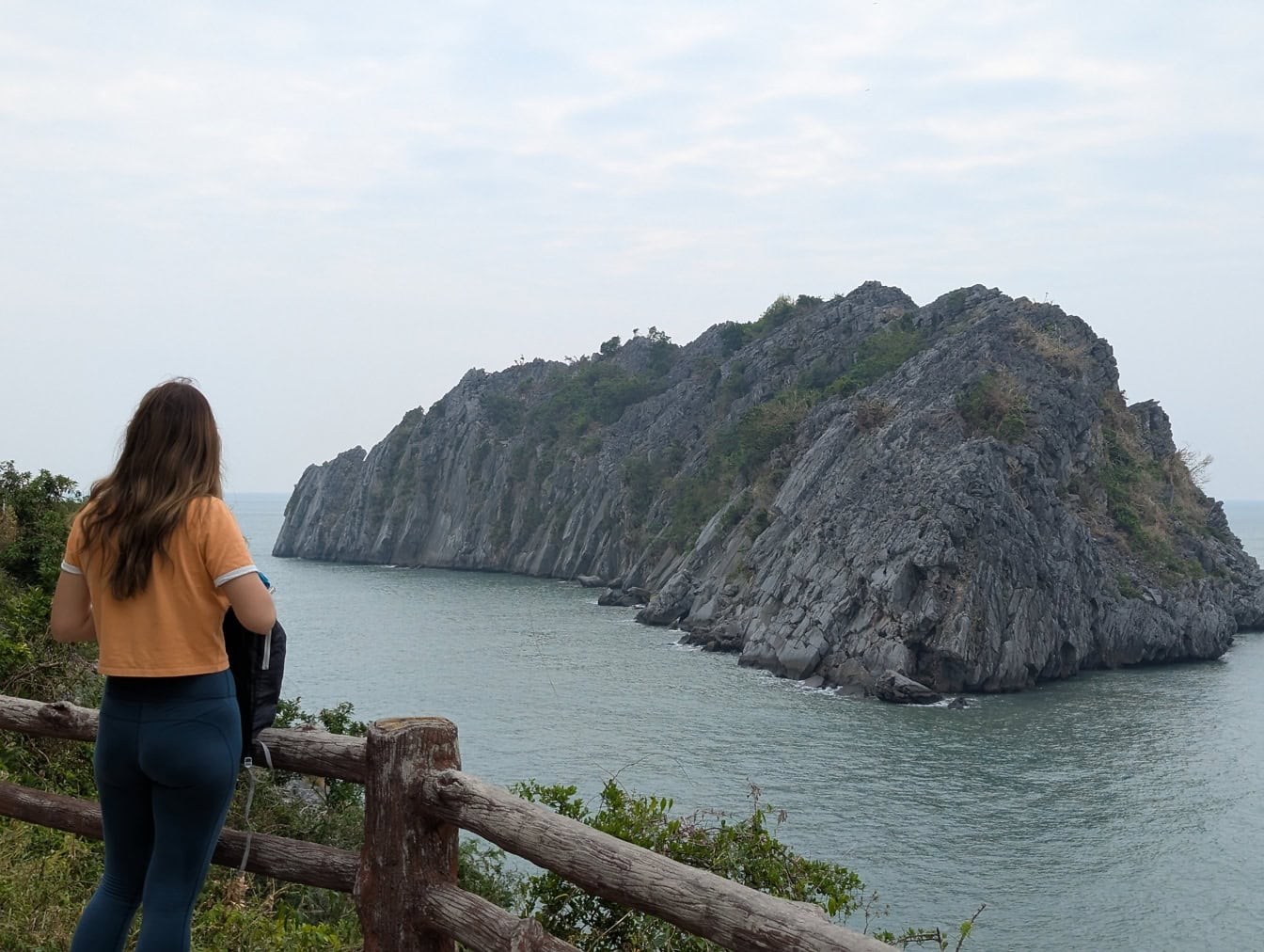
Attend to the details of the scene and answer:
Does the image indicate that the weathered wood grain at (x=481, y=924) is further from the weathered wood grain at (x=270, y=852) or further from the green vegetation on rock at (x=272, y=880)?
the green vegetation on rock at (x=272, y=880)

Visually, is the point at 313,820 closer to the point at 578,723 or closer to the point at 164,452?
the point at 164,452

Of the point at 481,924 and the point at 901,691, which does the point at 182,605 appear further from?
the point at 901,691

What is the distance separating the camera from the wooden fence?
4000mm

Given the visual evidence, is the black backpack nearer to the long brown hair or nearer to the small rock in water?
the long brown hair

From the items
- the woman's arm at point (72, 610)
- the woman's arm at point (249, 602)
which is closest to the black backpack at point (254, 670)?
the woman's arm at point (249, 602)

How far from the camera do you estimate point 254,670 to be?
4336 mm

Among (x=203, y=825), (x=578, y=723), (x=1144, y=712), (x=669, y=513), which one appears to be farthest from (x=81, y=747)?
(x=669, y=513)

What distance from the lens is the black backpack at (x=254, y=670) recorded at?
4273 millimetres

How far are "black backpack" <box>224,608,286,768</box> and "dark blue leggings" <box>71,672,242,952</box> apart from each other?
14cm

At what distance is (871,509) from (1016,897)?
35.0 m

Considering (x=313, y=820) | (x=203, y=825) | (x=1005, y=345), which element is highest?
(x=1005, y=345)

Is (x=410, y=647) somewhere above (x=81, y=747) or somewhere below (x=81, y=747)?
below

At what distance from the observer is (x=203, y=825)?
417 centimetres

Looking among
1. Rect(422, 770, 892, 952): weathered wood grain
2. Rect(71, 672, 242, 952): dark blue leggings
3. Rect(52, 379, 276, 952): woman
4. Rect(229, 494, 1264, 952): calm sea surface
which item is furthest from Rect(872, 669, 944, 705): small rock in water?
Rect(52, 379, 276, 952): woman
